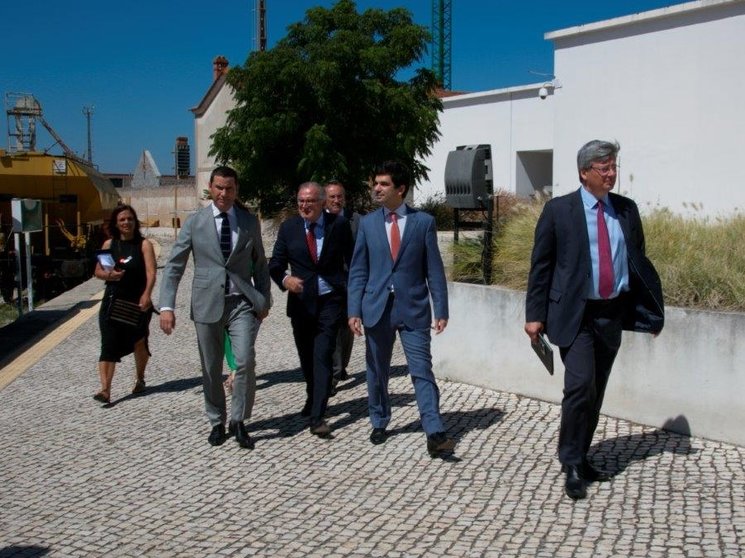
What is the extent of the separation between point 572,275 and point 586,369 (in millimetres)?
516

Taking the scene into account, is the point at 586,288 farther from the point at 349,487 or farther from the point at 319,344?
the point at 319,344

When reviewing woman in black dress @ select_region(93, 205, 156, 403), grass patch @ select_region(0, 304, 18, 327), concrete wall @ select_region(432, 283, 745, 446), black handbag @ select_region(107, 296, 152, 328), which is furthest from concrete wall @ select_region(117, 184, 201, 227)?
concrete wall @ select_region(432, 283, 745, 446)

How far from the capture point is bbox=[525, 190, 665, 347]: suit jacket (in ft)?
15.7

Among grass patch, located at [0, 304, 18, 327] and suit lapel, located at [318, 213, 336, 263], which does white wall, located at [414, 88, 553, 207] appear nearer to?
grass patch, located at [0, 304, 18, 327]

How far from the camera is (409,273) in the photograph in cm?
568

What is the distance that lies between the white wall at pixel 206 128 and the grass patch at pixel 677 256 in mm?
38315

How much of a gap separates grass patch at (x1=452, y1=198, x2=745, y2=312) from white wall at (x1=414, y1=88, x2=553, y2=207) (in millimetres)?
19973

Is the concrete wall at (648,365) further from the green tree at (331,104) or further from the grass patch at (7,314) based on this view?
the green tree at (331,104)

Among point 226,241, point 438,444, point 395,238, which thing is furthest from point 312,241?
point 438,444

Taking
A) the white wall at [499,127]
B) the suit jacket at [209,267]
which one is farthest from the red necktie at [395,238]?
the white wall at [499,127]

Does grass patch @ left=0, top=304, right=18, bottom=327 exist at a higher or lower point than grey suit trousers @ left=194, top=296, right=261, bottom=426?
lower

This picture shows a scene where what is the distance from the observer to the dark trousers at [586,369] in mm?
4797

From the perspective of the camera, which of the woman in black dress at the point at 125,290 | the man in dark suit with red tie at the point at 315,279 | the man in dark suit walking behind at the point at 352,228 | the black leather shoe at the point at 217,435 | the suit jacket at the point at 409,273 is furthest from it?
the woman in black dress at the point at 125,290

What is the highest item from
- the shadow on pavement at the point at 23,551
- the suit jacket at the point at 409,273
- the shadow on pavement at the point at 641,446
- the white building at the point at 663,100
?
the white building at the point at 663,100
